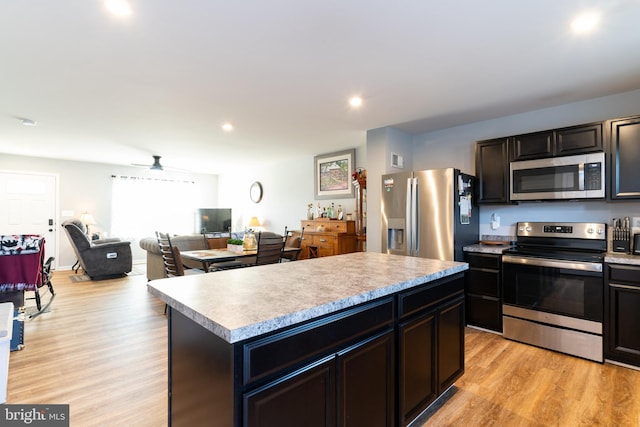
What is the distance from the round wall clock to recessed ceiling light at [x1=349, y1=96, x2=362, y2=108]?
4734 mm

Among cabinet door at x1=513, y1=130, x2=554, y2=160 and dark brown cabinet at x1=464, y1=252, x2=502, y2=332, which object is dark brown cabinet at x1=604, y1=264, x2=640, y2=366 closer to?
dark brown cabinet at x1=464, y1=252, x2=502, y2=332

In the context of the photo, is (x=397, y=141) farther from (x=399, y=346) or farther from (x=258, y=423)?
(x=258, y=423)

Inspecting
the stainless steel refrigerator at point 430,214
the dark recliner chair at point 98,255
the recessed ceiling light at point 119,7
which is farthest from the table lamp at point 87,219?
the stainless steel refrigerator at point 430,214

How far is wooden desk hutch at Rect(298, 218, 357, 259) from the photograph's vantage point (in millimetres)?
4984

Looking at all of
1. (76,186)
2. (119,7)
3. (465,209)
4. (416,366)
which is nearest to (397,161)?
(465,209)

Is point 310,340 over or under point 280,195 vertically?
under

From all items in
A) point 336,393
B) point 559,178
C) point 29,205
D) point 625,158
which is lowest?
point 336,393

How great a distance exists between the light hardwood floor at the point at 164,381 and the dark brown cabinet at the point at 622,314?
138mm

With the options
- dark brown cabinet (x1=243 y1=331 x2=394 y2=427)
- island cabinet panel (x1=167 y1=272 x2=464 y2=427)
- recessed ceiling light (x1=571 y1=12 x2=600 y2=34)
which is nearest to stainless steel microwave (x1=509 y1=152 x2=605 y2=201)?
recessed ceiling light (x1=571 y1=12 x2=600 y2=34)

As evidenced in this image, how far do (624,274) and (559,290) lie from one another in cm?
48

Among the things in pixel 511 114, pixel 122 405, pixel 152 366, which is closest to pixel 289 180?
pixel 511 114

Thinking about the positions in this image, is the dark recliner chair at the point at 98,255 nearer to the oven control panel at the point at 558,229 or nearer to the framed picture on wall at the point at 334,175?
the framed picture on wall at the point at 334,175

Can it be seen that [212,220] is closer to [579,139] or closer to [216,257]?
[216,257]

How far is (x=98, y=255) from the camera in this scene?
225 inches
